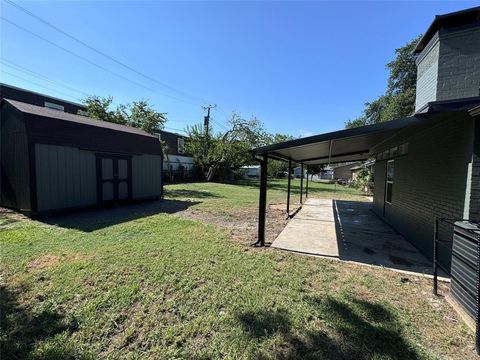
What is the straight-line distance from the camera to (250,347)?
2244 millimetres

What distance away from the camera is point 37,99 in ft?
50.4

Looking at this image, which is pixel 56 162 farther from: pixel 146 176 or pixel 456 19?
pixel 456 19

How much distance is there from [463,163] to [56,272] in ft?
20.5

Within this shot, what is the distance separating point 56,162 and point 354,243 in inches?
355

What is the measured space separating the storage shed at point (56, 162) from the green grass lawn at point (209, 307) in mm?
3468

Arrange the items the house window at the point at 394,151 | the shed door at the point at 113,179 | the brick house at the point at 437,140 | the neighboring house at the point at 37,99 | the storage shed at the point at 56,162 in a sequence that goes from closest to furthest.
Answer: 1. the brick house at the point at 437,140
2. the house window at the point at 394,151
3. the storage shed at the point at 56,162
4. the shed door at the point at 113,179
5. the neighboring house at the point at 37,99

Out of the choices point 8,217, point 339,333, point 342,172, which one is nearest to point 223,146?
point 8,217

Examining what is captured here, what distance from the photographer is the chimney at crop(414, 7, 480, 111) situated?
5.09 metres

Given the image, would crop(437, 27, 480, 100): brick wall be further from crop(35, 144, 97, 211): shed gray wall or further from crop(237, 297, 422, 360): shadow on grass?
crop(35, 144, 97, 211): shed gray wall

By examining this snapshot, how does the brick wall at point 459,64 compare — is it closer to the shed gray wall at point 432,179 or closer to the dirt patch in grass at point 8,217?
the shed gray wall at point 432,179

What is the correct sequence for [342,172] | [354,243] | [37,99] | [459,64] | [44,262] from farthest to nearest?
[342,172]
[37,99]
[354,243]
[459,64]
[44,262]

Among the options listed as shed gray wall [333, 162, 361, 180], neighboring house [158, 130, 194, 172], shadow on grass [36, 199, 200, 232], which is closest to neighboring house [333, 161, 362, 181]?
shed gray wall [333, 162, 361, 180]

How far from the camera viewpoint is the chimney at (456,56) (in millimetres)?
5090

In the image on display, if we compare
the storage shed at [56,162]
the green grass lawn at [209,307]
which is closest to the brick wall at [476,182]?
the green grass lawn at [209,307]
